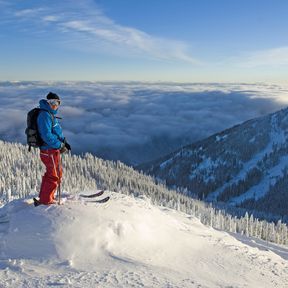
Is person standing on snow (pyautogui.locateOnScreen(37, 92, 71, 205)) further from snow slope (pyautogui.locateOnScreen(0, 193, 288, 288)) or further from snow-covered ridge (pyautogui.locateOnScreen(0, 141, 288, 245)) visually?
snow-covered ridge (pyautogui.locateOnScreen(0, 141, 288, 245))

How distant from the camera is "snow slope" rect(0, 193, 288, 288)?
1338cm

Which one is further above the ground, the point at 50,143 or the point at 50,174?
the point at 50,143

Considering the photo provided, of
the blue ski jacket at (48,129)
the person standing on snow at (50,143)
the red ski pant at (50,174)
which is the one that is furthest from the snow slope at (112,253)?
the blue ski jacket at (48,129)

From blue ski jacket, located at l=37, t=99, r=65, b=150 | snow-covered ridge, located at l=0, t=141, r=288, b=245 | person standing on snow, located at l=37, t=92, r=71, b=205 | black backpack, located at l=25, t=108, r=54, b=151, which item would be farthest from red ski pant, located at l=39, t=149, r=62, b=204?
snow-covered ridge, located at l=0, t=141, r=288, b=245

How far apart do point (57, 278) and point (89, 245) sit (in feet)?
7.37

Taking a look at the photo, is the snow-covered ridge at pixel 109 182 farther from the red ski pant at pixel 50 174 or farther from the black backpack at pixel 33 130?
the black backpack at pixel 33 130

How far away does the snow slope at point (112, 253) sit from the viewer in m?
13.4

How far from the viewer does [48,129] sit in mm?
16547

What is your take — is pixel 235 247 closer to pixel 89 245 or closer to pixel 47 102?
pixel 89 245

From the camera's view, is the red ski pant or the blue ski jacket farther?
the red ski pant

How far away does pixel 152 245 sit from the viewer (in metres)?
16.2

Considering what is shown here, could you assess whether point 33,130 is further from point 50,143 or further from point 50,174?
point 50,174

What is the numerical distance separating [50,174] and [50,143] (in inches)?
63.3

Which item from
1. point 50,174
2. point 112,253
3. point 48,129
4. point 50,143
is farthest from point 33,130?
point 112,253
